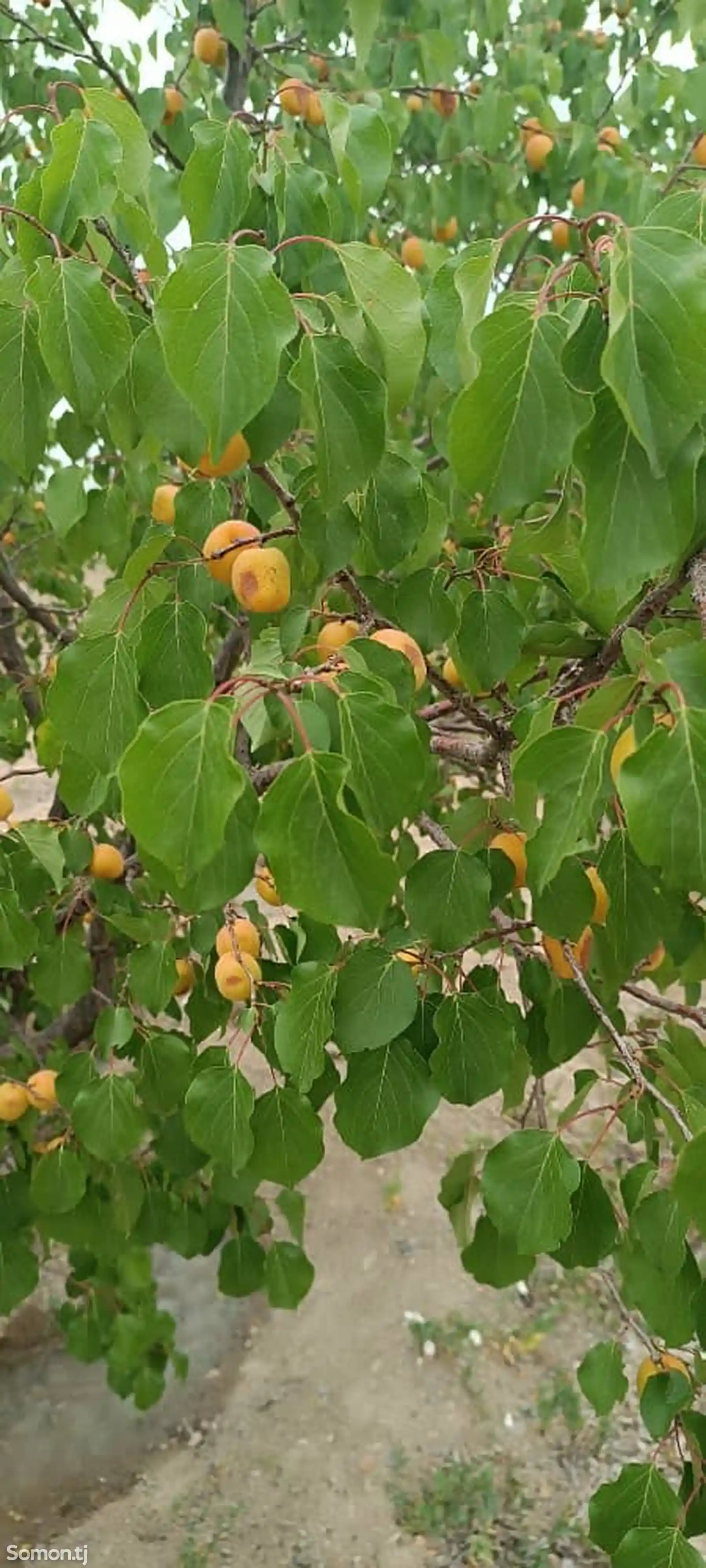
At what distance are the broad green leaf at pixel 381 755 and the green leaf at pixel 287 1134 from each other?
→ 44 cm

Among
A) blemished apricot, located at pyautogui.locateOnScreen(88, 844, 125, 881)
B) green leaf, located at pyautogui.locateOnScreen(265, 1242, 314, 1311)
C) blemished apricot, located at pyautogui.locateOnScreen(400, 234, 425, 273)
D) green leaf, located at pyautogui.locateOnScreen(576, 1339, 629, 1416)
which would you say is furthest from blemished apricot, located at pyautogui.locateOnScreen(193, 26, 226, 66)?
green leaf, located at pyautogui.locateOnScreen(576, 1339, 629, 1416)

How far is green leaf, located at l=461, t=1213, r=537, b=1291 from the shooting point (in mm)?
1060

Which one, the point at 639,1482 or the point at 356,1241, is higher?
the point at 639,1482

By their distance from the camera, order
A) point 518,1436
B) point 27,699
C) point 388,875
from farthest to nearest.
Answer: point 518,1436 < point 27,699 < point 388,875

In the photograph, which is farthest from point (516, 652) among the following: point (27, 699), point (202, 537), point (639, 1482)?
point (27, 699)

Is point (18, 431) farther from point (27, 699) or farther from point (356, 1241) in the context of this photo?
point (356, 1241)

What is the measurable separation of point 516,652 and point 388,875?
38 cm

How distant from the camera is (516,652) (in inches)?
36.8

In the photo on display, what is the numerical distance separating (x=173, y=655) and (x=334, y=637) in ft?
0.53

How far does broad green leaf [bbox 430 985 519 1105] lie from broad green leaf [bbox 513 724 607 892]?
232mm

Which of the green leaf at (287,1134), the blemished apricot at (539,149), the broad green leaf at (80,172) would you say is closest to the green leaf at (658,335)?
the broad green leaf at (80,172)

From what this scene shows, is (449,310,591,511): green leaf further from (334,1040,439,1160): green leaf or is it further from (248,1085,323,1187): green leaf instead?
(248,1085,323,1187): green leaf

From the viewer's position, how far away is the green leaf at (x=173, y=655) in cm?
79

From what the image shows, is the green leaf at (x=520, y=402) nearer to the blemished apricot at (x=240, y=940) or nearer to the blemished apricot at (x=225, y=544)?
the blemished apricot at (x=225, y=544)
